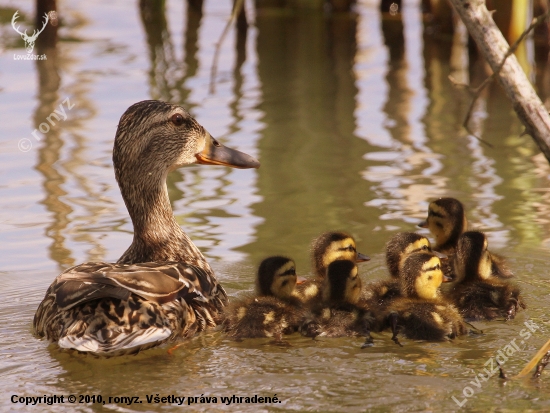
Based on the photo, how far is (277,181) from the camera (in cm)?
761

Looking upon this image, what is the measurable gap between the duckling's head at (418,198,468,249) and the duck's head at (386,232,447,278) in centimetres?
46

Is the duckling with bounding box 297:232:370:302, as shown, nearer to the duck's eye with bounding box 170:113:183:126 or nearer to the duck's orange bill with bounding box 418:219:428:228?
the duck's orange bill with bounding box 418:219:428:228

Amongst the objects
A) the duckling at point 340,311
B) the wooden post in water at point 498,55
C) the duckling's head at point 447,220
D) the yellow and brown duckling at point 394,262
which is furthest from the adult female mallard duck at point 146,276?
the wooden post in water at point 498,55

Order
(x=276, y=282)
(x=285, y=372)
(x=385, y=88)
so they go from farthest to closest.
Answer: (x=385, y=88)
(x=276, y=282)
(x=285, y=372)

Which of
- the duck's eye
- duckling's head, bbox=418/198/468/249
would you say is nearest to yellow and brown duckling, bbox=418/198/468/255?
duckling's head, bbox=418/198/468/249

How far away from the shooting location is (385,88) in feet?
34.3

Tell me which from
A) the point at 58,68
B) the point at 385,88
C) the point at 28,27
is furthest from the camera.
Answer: the point at 28,27

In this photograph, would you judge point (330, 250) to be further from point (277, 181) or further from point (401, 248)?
point (277, 181)

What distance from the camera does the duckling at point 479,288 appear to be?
5062mm

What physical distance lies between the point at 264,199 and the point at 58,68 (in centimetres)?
500

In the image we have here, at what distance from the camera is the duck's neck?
210 inches

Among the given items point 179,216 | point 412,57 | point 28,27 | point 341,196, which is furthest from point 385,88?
point 28,27

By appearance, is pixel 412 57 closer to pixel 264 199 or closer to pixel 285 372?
pixel 264 199

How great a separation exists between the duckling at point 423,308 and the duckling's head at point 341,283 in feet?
0.70
